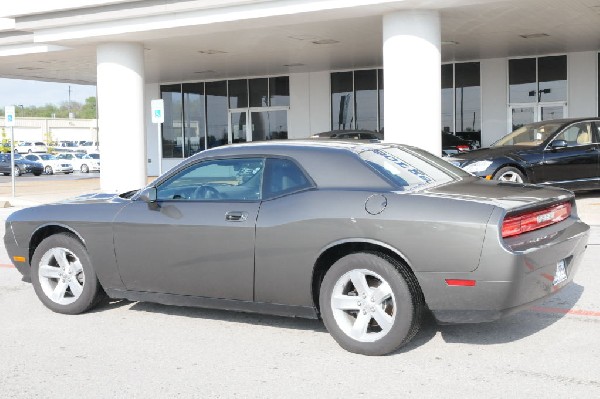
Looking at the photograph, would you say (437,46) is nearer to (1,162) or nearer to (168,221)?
(168,221)

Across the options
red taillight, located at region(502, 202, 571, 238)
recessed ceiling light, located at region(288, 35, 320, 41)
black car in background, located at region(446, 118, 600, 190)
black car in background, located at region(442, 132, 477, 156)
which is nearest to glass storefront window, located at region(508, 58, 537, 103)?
black car in background, located at region(442, 132, 477, 156)

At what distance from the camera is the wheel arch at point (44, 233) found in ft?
21.1

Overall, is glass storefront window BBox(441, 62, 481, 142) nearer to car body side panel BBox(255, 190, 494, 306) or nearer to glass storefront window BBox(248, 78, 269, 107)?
glass storefront window BBox(248, 78, 269, 107)

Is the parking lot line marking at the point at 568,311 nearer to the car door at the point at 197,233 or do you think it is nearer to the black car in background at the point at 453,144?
the car door at the point at 197,233

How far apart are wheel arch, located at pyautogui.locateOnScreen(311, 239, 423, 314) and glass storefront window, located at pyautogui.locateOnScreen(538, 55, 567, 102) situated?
63.0ft

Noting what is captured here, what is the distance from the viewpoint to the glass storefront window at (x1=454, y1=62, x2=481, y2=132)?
23859mm

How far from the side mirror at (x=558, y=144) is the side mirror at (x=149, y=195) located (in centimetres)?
1070

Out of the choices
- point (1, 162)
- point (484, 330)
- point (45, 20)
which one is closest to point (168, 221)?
point (484, 330)

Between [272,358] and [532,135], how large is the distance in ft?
38.6

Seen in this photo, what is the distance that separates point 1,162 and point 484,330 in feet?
137

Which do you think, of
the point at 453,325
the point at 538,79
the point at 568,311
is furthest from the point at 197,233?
the point at 538,79

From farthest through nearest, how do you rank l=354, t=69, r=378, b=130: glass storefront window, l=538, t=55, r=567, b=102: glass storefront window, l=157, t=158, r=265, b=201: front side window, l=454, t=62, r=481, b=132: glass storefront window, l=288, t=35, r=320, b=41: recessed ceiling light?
l=354, t=69, r=378, b=130: glass storefront window, l=454, t=62, r=481, b=132: glass storefront window, l=538, t=55, r=567, b=102: glass storefront window, l=288, t=35, r=320, b=41: recessed ceiling light, l=157, t=158, r=265, b=201: front side window

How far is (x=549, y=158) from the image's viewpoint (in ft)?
48.2

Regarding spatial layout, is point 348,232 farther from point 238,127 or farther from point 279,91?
point 238,127
